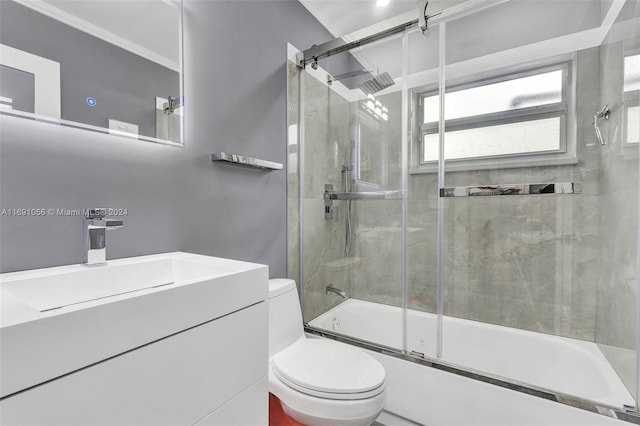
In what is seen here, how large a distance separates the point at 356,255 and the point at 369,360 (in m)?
1.06

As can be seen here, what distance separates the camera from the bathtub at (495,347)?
1564 mm

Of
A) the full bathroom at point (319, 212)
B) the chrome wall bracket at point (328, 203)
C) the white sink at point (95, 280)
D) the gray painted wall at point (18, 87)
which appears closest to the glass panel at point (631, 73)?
the full bathroom at point (319, 212)

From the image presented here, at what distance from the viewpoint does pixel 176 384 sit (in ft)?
2.35

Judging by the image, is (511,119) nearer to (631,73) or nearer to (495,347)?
(631,73)

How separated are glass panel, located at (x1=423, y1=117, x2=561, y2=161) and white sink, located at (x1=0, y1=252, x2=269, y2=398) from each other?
5.22ft

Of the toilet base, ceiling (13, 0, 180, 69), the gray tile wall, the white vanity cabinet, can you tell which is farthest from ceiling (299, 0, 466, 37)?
the toilet base

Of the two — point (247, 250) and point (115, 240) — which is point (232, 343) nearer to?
point (115, 240)

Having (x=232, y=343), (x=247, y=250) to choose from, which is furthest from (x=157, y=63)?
(x=232, y=343)

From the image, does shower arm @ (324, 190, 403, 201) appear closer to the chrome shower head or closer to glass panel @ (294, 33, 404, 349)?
glass panel @ (294, 33, 404, 349)

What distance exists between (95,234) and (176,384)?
0.53 m

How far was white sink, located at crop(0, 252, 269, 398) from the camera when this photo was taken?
493 millimetres

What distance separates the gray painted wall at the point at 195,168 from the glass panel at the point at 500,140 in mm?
1085

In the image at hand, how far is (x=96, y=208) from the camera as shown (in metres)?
1.00

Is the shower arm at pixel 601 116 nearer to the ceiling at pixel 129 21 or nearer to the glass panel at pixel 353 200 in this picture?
the glass panel at pixel 353 200
